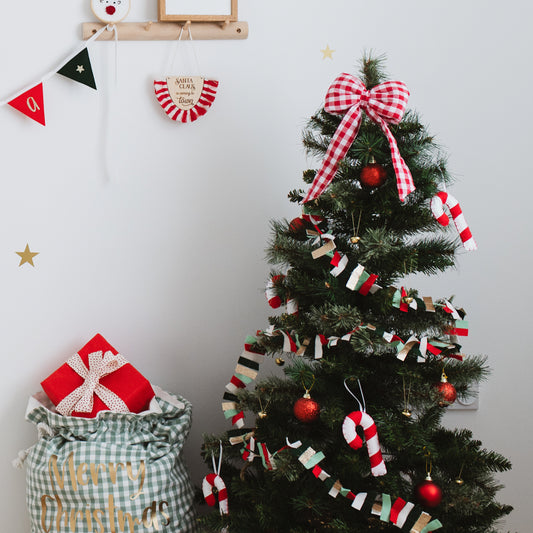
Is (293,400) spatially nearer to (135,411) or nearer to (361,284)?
(361,284)

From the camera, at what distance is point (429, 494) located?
44.4 inches

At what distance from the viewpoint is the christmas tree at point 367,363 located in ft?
3.79

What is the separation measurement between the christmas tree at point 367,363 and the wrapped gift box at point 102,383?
0.32m

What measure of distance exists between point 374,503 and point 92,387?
0.69 meters

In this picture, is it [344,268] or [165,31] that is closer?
[344,268]

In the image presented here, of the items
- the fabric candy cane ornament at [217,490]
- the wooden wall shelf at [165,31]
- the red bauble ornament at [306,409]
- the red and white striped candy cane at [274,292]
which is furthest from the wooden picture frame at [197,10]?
the fabric candy cane ornament at [217,490]

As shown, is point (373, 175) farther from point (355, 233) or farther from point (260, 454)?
point (260, 454)

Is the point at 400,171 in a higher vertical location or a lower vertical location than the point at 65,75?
lower

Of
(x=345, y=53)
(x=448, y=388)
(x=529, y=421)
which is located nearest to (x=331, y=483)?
(x=448, y=388)

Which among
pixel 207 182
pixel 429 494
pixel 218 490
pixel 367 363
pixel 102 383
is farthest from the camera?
pixel 207 182

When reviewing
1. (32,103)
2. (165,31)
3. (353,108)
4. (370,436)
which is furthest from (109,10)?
(370,436)

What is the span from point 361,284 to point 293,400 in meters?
0.29

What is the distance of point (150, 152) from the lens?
157 centimetres

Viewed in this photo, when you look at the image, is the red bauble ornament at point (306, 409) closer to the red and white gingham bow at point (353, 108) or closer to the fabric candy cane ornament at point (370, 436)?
the fabric candy cane ornament at point (370, 436)
